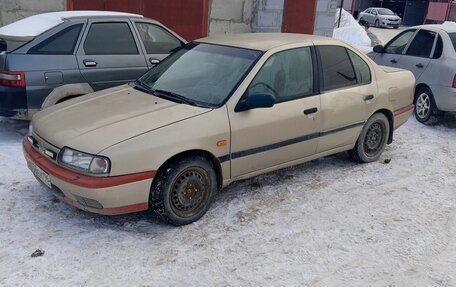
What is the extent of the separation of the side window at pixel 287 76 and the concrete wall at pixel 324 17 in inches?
348

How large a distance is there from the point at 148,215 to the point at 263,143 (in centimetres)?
127

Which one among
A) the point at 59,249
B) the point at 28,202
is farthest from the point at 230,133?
the point at 28,202

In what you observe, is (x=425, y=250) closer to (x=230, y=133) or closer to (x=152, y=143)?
(x=230, y=133)

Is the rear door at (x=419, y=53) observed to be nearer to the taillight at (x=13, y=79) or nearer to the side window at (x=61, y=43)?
the side window at (x=61, y=43)

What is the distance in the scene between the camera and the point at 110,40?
6188 millimetres

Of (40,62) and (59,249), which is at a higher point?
(40,62)

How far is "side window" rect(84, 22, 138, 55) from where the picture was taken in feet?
19.7

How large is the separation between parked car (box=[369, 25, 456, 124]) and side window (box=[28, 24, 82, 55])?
5386 millimetres

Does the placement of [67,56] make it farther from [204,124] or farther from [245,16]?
[245,16]

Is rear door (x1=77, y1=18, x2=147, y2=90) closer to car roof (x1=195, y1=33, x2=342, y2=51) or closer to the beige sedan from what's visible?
the beige sedan

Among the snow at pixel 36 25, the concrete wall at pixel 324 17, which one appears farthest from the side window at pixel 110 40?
the concrete wall at pixel 324 17

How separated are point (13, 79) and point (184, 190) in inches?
112

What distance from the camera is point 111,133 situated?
3709 millimetres

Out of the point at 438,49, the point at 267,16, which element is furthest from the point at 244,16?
the point at 438,49
